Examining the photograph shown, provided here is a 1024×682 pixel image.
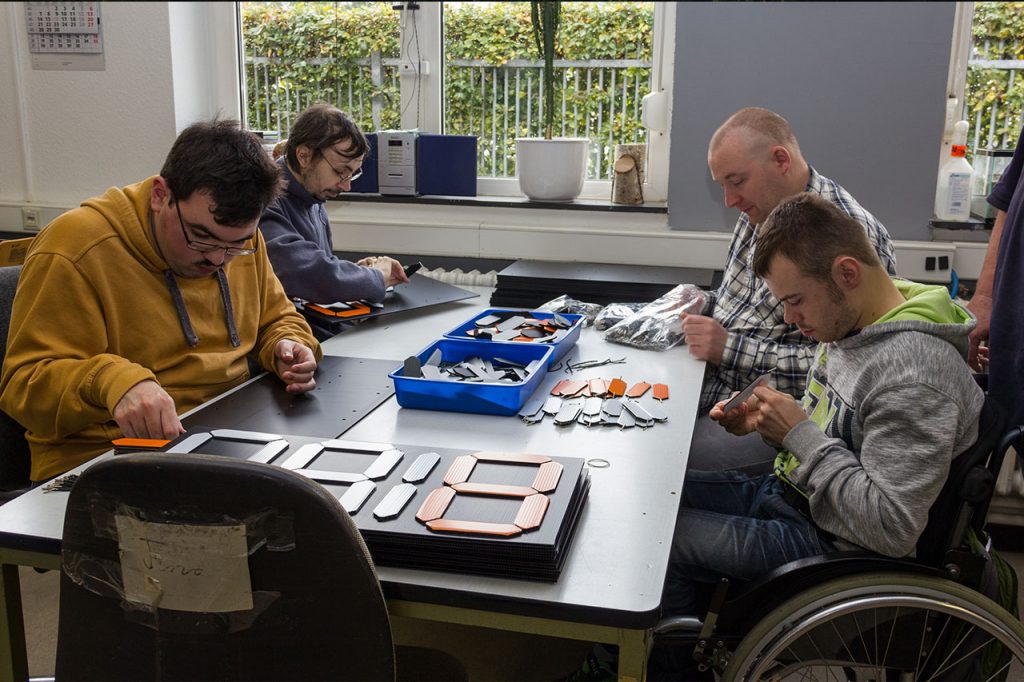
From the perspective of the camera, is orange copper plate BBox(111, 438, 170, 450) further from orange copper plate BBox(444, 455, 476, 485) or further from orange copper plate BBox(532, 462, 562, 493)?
orange copper plate BBox(532, 462, 562, 493)

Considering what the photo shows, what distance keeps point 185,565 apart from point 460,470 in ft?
1.34

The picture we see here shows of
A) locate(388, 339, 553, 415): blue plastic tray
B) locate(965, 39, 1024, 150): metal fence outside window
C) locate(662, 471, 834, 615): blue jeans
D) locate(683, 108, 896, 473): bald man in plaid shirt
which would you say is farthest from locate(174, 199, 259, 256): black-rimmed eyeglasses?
locate(965, 39, 1024, 150): metal fence outside window

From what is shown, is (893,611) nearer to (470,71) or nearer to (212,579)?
(212,579)

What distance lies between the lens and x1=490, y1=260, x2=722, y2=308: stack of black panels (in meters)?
2.41

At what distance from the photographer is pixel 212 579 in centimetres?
87

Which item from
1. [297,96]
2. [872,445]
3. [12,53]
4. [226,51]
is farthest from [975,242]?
[12,53]

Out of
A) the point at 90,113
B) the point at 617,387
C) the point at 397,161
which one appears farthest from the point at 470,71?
the point at 617,387

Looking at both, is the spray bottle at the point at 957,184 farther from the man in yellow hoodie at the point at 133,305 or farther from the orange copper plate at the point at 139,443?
the orange copper plate at the point at 139,443

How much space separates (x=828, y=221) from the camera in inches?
55.9

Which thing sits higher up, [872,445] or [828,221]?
[828,221]

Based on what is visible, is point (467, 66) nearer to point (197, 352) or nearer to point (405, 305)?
point (405, 305)

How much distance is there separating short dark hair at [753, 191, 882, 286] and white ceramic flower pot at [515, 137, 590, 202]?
1.51 metres

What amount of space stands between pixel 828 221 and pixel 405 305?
1252 mm

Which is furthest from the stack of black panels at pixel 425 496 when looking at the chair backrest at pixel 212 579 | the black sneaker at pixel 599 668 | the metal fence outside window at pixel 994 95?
the metal fence outside window at pixel 994 95
